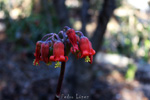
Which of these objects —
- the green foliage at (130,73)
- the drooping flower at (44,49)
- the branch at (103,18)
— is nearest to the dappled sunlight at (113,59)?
the green foliage at (130,73)

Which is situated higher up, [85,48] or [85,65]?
[85,48]

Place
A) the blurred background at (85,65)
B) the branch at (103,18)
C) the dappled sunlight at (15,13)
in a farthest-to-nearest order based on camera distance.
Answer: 1. the dappled sunlight at (15,13)
2. the blurred background at (85,65)
3. the branch at (103,18)

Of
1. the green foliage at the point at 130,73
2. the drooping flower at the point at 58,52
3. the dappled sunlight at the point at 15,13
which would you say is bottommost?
the green foliage at the point at 130,73

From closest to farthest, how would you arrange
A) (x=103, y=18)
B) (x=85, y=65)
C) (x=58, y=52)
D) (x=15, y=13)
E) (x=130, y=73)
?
(x=58, y=52)
(x=103, y=18)
(x=85, y=65)
(x=130, y=73)
(x=15, y=13)

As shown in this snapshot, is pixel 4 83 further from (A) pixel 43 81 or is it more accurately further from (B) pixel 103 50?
(B) pixel 103 50

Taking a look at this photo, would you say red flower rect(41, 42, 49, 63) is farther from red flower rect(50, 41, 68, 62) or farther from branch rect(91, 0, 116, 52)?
branch rect(91, 0, 116, 52)

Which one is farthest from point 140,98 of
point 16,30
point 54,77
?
point 16,30

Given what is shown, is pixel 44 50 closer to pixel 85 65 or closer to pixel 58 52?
pixel 58 52

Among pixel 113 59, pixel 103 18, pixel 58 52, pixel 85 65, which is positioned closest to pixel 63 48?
pixel 58 52

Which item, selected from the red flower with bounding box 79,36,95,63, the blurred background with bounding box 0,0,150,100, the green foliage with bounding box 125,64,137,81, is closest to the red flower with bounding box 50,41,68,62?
the red flower with bounding box 79,36,95,63

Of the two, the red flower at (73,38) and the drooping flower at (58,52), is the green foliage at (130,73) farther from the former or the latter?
the drooping flower at (58,52)

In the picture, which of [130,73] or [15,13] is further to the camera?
[15,13]

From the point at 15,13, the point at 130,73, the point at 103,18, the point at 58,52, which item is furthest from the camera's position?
the point at 15,13
